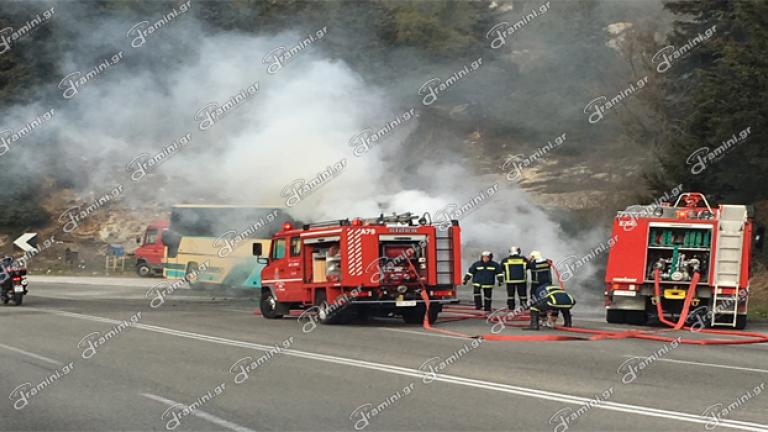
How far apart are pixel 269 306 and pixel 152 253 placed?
26.6 meters

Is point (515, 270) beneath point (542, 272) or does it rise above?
above

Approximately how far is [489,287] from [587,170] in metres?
30.3

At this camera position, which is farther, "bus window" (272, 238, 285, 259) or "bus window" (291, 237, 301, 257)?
"bus window" (272, 238, 285, 259)

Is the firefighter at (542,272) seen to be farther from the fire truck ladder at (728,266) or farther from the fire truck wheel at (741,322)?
the fire truck wheel at (741,322)

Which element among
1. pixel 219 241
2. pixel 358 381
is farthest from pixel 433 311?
pixel 219 241

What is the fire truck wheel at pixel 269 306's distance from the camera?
937 inches

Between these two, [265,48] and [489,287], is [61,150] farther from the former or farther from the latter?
[489,287]

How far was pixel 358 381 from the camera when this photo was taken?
40.2ft

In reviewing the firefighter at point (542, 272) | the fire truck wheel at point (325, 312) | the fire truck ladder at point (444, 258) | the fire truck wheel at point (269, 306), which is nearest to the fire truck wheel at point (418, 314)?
the fire truck ladder at point (444, 258)

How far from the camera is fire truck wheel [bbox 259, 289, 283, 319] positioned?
23797mm

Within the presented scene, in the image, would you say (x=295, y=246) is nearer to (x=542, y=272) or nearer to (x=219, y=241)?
(x=542, y=272)

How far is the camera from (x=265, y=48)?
40562 millimetres

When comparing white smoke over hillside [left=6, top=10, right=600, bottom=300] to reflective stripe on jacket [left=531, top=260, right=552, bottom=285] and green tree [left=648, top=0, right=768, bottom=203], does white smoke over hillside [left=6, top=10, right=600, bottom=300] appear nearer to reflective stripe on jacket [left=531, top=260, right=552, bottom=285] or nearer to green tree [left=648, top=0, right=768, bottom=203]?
Result: green tree [left=648, top=0, right=768, bottom=203]

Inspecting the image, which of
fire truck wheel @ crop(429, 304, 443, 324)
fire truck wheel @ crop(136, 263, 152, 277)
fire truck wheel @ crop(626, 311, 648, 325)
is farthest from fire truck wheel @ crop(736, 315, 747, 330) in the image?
fire truck wheel @ crop(136, 263, 152, 277)
